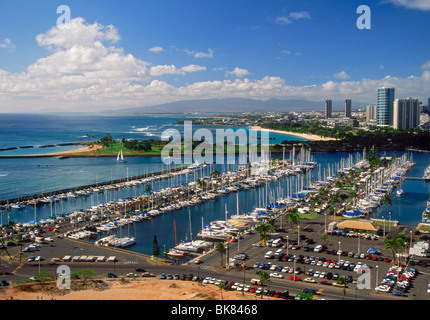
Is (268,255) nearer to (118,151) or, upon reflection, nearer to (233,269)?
(233,269)

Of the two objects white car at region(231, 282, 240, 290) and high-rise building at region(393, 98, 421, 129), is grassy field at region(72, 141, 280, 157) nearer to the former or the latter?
white car at region(231, 282, 240, 290)

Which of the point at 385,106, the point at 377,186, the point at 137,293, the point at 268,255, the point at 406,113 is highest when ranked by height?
the point at 385,106

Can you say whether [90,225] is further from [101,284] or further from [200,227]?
[101,284]

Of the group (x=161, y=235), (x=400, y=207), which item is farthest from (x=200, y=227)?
(x=400, y=207)

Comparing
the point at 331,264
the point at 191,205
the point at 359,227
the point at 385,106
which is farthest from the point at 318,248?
the point at 385,106

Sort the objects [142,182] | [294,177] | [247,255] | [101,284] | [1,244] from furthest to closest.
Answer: [294,177] → [142,182] → [1,244] → [247,255] → [101,284]

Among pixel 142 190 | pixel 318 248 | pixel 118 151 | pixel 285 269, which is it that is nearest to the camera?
pixel 285 269
